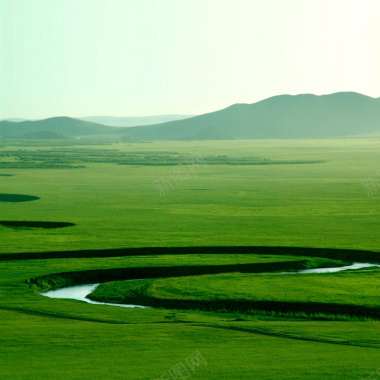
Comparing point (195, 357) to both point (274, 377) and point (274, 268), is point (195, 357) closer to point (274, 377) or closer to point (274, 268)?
point (274, 377)

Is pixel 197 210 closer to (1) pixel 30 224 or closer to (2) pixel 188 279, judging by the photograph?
(1) pixel 30 224

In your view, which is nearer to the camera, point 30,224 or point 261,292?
point 261,292

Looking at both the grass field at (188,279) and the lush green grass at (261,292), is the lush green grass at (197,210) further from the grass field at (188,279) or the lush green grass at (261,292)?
the lush green grass at (261,292)

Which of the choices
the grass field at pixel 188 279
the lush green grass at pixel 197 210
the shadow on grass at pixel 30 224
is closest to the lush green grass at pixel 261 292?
the grass field at pixel 188 279

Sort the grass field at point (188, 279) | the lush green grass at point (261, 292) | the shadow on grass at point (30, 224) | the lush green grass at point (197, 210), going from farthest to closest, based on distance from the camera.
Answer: the shadow on grass at point (30, 224), the lush green grass at point (197, 210), the lush green grass at point (261, 292), the grass field at point (188, 279)

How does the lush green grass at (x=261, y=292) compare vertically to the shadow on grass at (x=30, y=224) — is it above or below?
below

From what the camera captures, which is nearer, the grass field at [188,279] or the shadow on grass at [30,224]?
the grass field at [188,279]

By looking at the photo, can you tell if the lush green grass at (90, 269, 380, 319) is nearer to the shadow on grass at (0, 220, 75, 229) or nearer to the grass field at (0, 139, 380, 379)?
the grass field at (0, 139, 380, 379)

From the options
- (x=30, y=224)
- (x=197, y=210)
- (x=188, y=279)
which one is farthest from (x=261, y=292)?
(x=197, y=210)

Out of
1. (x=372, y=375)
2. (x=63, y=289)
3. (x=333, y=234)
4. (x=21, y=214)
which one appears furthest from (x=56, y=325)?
(x=21, y=214)

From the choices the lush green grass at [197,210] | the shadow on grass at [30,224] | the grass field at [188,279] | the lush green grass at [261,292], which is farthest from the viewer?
the shadow on grass at [30,224]
